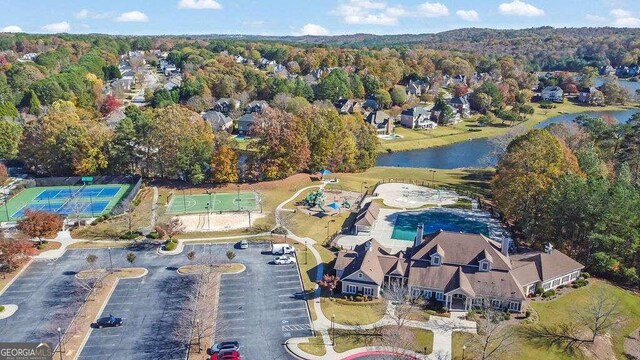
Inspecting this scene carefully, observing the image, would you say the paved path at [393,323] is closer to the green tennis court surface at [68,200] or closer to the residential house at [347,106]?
the green tennis court surface at [68,200]

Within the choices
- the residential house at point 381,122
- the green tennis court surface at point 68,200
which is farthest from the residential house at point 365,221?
the residential house at point 381,122

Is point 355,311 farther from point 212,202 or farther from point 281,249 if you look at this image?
point 212,202

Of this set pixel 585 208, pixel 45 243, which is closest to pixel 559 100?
pixel 585 208

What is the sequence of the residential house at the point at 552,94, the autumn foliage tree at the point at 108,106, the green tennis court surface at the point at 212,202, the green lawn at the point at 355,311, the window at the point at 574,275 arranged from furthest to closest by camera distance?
the residential house at the point at 552,94 → the autumn foliage tree at the point at 108,106 → the green tennis court surface at the point at 212,202 → the window at the point at 574,275 → the green lawn at the point at 355,311

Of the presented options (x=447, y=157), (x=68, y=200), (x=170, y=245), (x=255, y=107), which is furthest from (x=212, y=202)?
(x=255, y=107)

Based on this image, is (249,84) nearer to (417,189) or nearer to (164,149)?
(164,149)

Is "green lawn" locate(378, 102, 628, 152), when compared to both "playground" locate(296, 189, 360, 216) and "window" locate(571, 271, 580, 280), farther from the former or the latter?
"window" locate(571, 271, 580, 280)

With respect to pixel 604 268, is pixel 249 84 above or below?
above
